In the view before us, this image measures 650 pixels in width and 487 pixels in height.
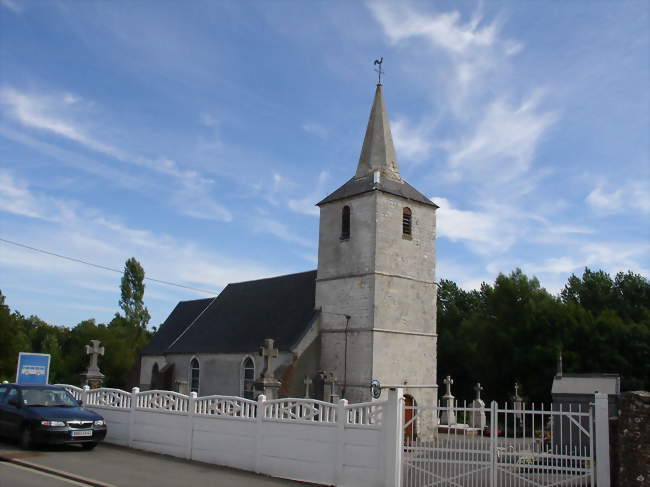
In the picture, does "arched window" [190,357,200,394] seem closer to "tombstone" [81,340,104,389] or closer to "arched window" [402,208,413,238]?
"tombstone" [81,340,104,389]

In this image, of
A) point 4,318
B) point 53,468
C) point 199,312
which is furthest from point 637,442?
point 4,318

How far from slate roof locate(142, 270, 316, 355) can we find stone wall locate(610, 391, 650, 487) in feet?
68.6

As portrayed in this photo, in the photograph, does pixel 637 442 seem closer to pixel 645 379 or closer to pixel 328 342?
pixel 328 342

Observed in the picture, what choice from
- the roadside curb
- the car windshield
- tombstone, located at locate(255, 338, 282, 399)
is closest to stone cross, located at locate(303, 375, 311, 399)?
tombstone, located at locate(255, 338, 282, 399)

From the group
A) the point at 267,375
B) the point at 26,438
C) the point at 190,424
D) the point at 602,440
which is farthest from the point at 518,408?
→ the point at 26,438

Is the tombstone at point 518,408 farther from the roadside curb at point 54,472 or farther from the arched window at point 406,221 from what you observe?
the arched window at point 406,221

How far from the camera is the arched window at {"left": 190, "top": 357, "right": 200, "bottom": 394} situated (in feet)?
119

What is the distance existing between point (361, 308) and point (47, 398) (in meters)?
15.9

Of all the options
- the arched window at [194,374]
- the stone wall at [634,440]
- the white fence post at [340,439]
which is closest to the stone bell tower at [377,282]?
the arched window at [194,374]

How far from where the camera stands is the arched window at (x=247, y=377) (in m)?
31.8

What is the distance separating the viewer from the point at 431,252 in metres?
31.0

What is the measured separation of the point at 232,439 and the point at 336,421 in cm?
275

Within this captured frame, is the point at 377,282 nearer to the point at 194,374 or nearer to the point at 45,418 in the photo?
the point at 194,374

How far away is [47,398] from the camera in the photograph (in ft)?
Answer: 48.3
